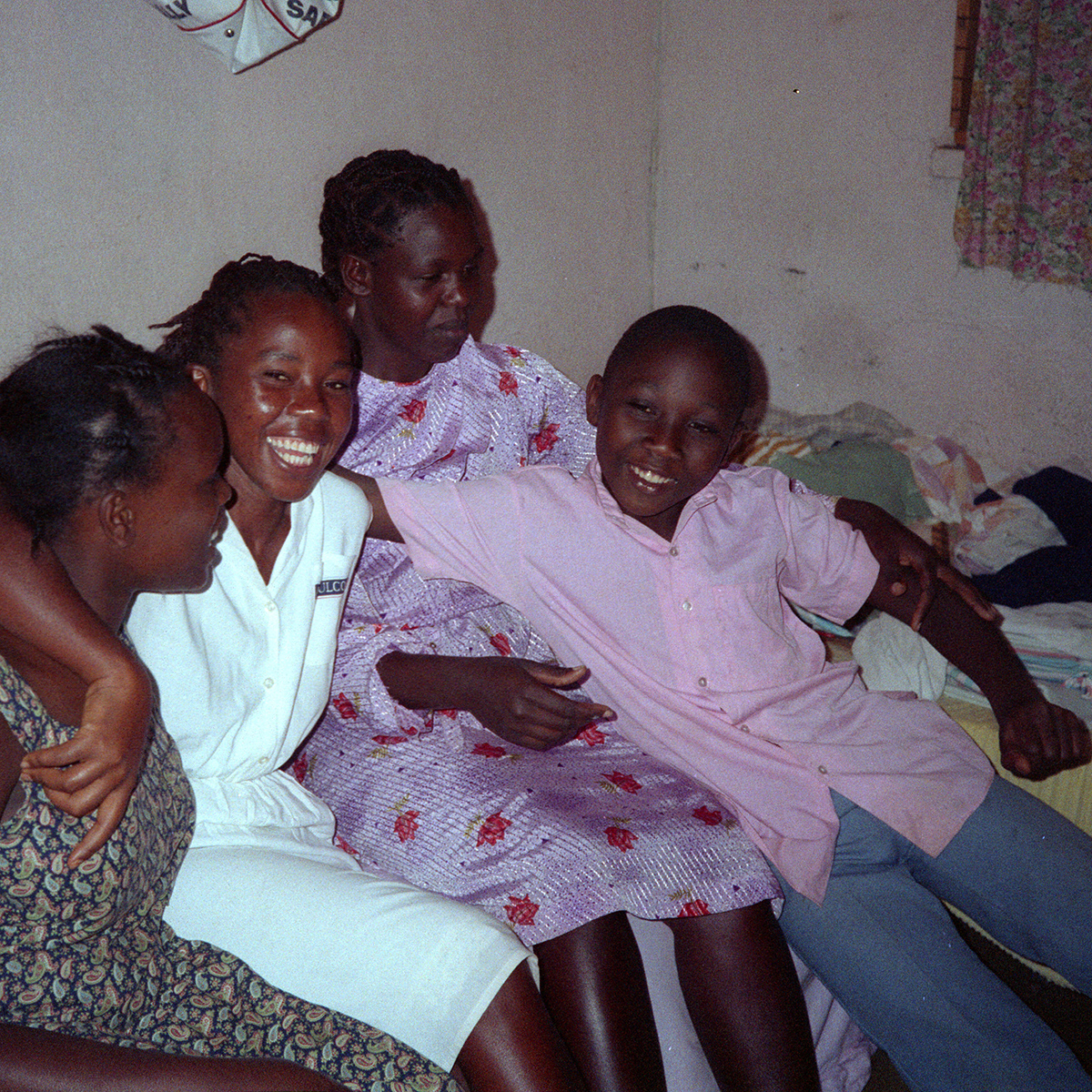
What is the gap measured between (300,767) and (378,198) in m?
1.08

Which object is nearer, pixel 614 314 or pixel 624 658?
pixel 624 658

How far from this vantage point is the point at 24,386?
1.19 metres

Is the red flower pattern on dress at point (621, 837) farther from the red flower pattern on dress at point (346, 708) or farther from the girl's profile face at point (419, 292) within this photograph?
the girl's profile face at point (419, 292)

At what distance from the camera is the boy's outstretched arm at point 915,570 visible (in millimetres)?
1779

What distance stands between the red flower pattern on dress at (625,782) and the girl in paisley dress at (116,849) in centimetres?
58

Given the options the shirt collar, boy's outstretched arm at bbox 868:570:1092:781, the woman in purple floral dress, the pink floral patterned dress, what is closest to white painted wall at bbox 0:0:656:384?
the woman in purple floral dress

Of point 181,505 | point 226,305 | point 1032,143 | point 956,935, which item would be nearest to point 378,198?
point 226,305

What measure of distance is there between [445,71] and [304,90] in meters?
0.57

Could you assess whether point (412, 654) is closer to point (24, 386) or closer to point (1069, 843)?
point (24, 386)

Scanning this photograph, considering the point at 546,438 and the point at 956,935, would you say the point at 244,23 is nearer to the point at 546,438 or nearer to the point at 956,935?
the point at 546,438

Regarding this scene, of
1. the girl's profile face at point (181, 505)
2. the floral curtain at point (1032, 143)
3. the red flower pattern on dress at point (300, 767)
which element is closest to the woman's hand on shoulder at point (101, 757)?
the girl's profile face at point (181, 505)

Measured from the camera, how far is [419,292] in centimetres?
191

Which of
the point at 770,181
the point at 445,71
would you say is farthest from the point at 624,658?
the point at 770,181

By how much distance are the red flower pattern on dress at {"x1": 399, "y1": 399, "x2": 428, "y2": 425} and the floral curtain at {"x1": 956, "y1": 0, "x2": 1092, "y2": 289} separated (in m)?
2.36
